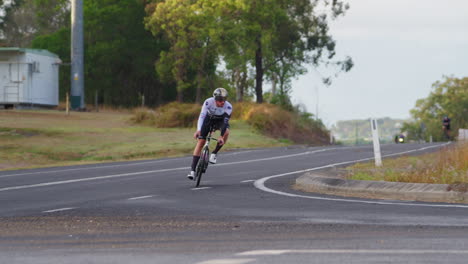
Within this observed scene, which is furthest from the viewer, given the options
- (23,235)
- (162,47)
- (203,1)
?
(162,47)

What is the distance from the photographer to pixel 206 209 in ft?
39.2

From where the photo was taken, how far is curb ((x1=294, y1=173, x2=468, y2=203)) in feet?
42.2

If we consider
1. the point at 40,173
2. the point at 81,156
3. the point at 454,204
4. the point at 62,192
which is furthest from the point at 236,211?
the point at 81,156

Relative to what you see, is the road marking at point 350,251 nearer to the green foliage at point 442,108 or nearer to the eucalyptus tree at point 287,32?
the eucalyptus tree at point 287,32

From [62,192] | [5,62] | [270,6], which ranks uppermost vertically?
[270,6]

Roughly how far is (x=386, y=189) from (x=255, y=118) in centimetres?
3114

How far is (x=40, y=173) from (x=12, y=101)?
33.1m

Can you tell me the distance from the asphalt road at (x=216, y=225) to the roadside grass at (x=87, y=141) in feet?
42.6

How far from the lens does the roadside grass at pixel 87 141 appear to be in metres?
30.6

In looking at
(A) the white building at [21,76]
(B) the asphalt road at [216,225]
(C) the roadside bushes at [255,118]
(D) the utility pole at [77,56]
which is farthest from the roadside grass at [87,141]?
(B) the asphalt road at [216,225]

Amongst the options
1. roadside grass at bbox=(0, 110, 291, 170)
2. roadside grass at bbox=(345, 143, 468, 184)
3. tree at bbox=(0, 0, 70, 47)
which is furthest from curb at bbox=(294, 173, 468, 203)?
tree at bbox=(0, 0, 70, 47)

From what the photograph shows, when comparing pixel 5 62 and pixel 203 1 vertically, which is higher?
pixel 203 1

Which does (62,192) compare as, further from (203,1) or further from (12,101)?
(203,1)

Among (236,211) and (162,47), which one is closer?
(236,211)
